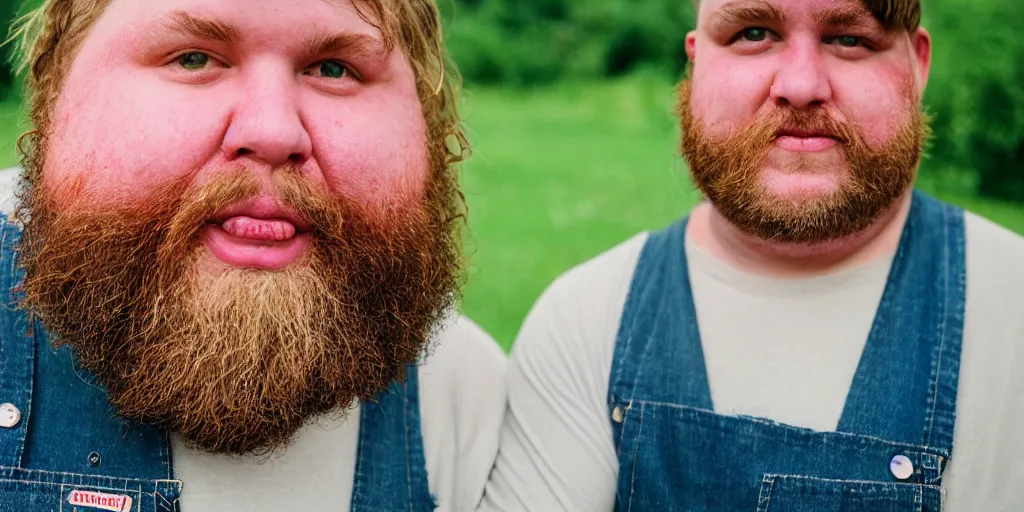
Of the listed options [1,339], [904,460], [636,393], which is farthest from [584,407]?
[1,339]

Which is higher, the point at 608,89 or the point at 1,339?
the point at 608,89

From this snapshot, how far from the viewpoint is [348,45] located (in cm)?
209

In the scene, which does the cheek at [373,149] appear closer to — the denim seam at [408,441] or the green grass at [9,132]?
the denim seam at [408,441]

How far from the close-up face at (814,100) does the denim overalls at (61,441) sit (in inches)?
54.7

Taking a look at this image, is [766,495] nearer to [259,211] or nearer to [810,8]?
[810,8]

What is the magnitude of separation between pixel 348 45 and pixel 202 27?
11.4 inches

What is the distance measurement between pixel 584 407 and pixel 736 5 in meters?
0.97

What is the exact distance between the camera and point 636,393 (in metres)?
2.36

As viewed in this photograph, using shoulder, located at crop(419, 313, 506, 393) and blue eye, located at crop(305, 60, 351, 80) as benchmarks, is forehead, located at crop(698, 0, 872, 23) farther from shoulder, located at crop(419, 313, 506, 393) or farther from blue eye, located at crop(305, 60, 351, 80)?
shoulder, located at crop(419, 313, 506, 393)

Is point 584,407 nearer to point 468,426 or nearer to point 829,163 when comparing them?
point 468,426

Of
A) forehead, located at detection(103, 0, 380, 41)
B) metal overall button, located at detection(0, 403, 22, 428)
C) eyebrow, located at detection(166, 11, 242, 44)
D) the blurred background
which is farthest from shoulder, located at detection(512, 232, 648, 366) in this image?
metal overall button, located at detection(0, 403, 22, 428)

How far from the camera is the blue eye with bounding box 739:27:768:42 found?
227 cm

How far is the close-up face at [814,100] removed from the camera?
2.18m

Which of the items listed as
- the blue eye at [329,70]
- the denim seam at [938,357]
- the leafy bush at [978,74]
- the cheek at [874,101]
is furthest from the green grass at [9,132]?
the leafy bush at [978,74]
